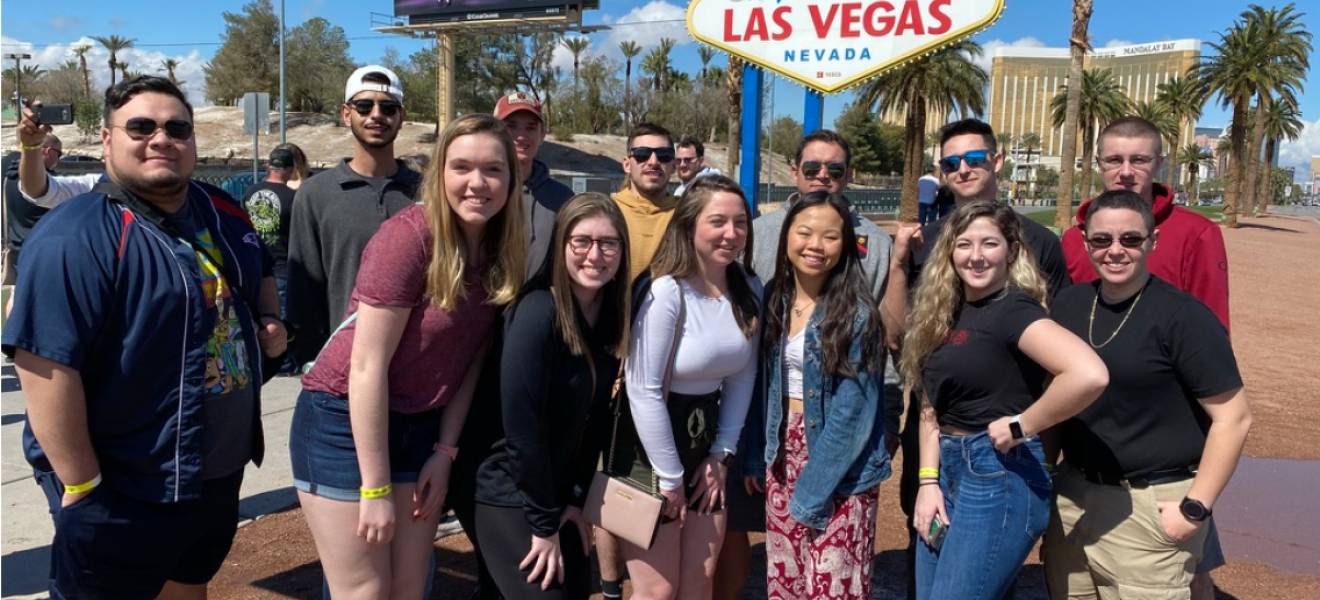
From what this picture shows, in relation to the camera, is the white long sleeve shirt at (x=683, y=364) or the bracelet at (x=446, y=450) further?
the white long sleeve shirt at (x=683, y=364)

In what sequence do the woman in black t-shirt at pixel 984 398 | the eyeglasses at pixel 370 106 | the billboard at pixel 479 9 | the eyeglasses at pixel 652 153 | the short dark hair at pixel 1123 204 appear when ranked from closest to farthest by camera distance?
the woman in black t-shirt at pixel 984 398 < the short dark hair at pixel 1123 204 < the eyeglasses at pixel 370 106 < the eyeglasses at pixel 652 153 < the billboard at pixel 479 9

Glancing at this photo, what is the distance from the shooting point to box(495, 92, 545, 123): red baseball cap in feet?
13.4

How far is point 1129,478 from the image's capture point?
2.85m

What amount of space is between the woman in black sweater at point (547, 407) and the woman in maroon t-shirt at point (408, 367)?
4.1 inches

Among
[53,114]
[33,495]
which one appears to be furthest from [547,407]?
[33,495]

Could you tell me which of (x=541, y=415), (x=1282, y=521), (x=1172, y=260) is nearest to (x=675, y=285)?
(x=541, y=415)

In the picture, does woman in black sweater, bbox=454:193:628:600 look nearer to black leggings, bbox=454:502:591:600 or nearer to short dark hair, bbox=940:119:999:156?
black leggings, bbox=454:502:591:600

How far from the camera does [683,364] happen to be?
291cm

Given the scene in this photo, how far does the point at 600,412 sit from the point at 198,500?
4.06 ft

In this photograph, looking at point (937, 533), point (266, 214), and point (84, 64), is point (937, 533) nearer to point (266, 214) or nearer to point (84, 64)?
point (266, 214)

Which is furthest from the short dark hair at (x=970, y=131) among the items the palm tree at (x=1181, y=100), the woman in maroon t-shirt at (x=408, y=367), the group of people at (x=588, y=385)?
the palm tree at (x=1181, y=100)

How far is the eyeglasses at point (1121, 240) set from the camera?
284 cm

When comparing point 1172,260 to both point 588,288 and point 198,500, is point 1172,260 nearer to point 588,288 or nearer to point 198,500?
point 588,288

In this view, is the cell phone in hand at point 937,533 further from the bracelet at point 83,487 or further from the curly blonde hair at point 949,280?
the bracelet at point 83,487
